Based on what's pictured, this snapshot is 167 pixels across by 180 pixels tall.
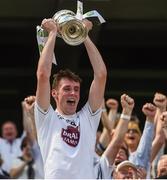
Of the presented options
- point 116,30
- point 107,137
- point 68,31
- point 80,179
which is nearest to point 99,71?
point 68,31

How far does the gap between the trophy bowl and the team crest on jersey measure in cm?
59

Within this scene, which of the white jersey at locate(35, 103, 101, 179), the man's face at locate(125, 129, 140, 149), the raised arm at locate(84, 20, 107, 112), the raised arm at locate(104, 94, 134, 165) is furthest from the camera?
the man's face at locate(125, 129, 140, 149)

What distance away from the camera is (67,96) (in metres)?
5.71

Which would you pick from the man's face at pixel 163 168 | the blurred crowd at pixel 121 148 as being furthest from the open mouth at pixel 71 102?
the man's face at pixel 163 168

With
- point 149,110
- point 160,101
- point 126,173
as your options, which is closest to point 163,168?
point 126,173

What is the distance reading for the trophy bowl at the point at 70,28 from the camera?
223 inches

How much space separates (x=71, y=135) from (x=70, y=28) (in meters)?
0.73

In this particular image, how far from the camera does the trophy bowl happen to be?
223 inches

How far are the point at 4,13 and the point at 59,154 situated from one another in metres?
7.08

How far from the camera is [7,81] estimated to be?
47.7 feet

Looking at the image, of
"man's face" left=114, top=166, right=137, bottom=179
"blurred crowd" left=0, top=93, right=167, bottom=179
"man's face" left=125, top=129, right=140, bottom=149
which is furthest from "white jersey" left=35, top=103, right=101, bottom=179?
"man's face" left=125, top=129, right=140, bottom=149

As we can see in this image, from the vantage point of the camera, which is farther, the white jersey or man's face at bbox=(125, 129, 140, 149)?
man's face at bbox=(125, 129, 140, 149)

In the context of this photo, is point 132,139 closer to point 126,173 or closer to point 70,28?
point 126,173

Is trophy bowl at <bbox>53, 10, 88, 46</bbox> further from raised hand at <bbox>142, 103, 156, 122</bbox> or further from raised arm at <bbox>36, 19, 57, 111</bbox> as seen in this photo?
raised hand at <bbox>142, 103, 156, 122</bbox>
